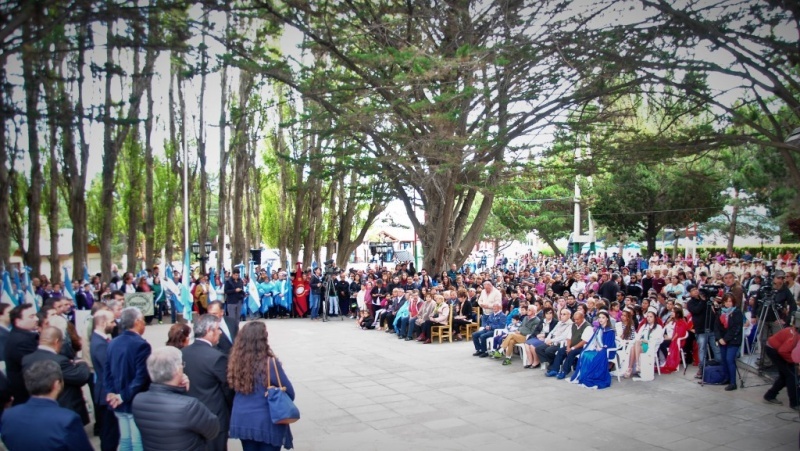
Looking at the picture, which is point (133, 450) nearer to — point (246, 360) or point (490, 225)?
point (246, 360)

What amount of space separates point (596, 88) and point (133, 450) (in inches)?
341

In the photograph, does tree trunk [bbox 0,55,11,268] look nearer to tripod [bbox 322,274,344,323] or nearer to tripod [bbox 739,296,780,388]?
tripod [bbox 739,296,780,388]

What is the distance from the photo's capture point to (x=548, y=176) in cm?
1469

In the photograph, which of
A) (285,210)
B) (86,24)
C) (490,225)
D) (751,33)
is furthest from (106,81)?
(490,225)

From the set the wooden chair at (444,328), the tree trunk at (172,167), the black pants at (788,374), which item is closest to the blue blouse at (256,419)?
the black pants at (788,374)

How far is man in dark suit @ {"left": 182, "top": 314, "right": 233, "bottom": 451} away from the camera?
4.33 metres

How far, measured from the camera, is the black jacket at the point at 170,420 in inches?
135

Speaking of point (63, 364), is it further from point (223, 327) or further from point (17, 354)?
point (223, 327)

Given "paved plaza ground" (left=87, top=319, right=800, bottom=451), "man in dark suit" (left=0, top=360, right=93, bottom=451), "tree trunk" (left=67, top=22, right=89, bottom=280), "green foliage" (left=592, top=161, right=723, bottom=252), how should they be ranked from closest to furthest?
"man in dark suit" (left=0, top=360, right=93, bottom=451)
"tree trunk" (left=67, top=22, right=89, bottom=280)
"paved plaza ground" (left=87, top=319, right=800, bottom=451)
"green foliage" (left=592, top=161, right=723, bottom=252)

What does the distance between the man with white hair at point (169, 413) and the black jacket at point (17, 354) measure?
2.48 metres

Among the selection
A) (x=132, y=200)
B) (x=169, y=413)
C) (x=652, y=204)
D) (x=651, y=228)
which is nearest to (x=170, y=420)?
(x=169, y=413)

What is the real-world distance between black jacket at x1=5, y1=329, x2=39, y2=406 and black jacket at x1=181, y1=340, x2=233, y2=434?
6.39 ft

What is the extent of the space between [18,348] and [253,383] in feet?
8.59

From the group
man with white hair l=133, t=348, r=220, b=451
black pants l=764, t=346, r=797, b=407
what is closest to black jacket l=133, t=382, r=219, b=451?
man with white hair l=133, t=348, r=220, b=451
